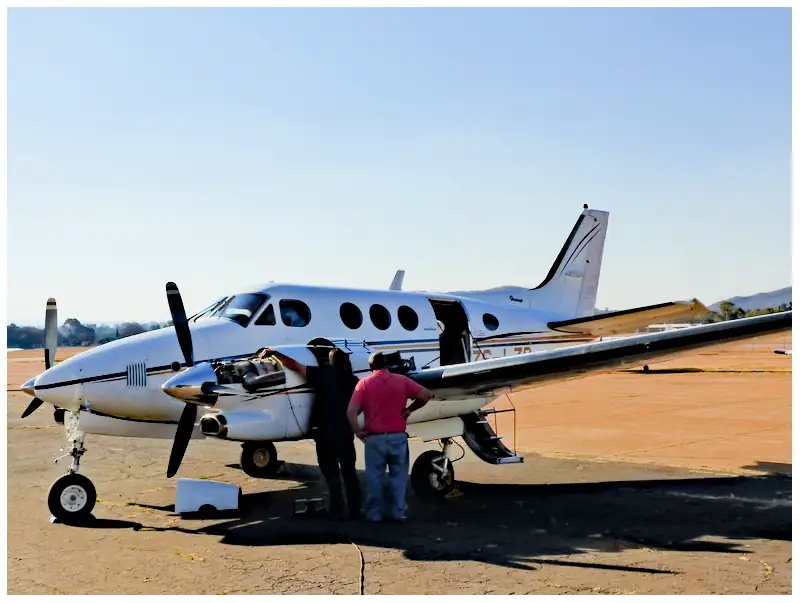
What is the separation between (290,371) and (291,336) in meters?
1.80

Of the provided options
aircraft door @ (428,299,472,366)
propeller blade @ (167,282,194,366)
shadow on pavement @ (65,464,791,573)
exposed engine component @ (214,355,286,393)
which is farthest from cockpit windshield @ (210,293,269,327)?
aircraft door @ (428,299,472,366)

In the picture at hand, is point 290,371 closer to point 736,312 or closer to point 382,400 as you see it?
point 382,400

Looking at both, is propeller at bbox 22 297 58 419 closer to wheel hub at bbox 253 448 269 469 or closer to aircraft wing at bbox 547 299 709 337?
wheel hub at bbox 253 448 269 469

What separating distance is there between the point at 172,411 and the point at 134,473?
9.78 feet

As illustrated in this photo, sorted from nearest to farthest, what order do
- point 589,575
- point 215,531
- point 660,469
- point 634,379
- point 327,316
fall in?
point 589,575, point 215,531, point 327,316, point 660,469, point 634,379

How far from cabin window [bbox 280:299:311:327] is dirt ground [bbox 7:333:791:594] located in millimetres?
2372

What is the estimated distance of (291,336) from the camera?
11.3 m

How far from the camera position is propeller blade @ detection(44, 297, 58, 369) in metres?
11.1

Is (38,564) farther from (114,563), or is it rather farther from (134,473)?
(134,473)

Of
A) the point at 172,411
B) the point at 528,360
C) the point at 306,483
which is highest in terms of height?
the point at 528,360
